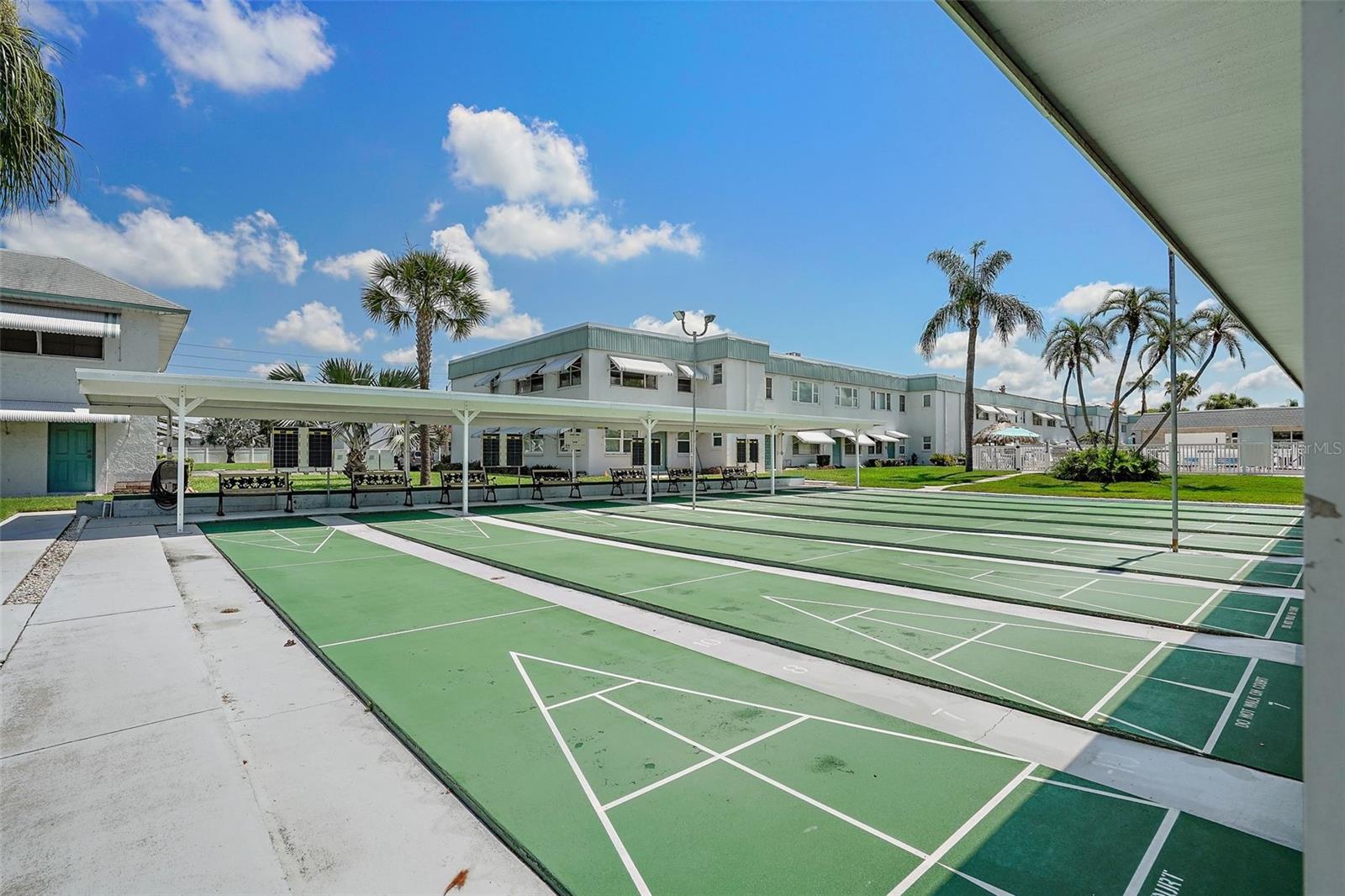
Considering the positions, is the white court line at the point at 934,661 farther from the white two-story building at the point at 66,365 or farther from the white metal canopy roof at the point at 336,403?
the white two-story building at the point at 66,365

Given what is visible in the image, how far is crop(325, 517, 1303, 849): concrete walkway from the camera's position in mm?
3328

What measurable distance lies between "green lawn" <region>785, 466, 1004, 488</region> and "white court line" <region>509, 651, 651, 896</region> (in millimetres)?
24917

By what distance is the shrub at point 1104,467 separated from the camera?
25594 mm

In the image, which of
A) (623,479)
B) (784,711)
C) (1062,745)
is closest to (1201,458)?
(623,479)

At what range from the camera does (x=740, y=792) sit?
3.48 metres

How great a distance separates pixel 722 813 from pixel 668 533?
10191mm

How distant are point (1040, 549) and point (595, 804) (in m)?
10.5

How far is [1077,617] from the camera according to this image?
6.82 metres

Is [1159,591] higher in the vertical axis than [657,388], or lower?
lower

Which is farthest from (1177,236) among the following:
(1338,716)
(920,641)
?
(1338,716)

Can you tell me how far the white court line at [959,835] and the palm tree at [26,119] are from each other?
37.8 ft

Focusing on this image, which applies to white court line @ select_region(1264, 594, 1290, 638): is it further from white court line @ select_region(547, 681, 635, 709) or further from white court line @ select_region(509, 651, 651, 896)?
white court line @ select_region(509, 651, 651, 896)

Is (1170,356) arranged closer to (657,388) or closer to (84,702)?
(84,702)

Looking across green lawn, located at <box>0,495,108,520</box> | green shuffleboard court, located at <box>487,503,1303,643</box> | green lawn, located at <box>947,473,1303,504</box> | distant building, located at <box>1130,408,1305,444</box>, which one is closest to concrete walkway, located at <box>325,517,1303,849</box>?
green shuffleboard court, located at <box>487,503,1303,643</box>
